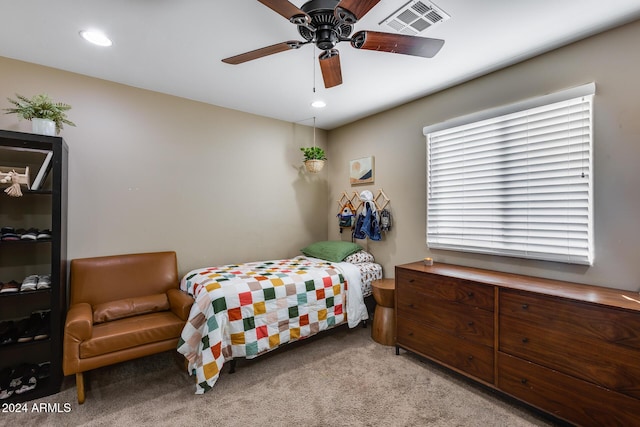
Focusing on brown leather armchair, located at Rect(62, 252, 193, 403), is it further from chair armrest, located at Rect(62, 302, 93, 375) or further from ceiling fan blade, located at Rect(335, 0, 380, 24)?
ceiling fan blade, located at Rect(335, 0, 380, 24)

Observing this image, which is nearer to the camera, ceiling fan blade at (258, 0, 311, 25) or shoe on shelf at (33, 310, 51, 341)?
ceiling fan blade at (258, 0, 311, 25)

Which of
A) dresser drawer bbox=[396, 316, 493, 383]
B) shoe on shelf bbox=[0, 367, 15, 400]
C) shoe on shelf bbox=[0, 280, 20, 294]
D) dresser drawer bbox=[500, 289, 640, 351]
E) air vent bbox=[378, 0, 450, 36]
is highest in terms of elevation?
air vent bbox=[378, 0, 450, 36]

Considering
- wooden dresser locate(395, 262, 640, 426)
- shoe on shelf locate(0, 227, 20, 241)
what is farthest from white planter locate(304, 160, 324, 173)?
shoe on shelf locate(0, 227, 20, 241)

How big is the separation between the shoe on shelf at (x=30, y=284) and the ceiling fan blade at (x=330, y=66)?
2.63 m

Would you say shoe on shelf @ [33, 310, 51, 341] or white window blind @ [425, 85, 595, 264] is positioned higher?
white window blind @ [425, 85, 595, 264]

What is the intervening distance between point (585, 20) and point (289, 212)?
3334 mm

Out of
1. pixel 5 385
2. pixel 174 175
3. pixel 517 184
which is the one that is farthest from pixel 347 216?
pixel 5 385

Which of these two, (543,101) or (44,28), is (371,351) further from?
(44,28)

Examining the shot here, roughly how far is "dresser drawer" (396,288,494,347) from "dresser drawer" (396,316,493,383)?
0.05 metres

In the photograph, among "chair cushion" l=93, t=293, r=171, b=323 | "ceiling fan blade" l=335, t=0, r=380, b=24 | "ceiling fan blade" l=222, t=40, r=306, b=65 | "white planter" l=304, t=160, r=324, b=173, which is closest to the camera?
"ceiling fan blade" l=335, t=0, r=380, b=24

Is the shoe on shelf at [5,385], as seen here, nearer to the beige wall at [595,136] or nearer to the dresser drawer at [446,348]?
the dresser drawer at [446,348]

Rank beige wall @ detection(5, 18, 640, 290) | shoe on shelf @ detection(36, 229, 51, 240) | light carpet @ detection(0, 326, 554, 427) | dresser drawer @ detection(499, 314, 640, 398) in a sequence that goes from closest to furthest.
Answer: dresser drawer @ detection(499, 314, 640, 398)
light carpet @ detection(0, 326, 554, 427)
beige wall @ detection(5, 18, 640, 290)
shoe on shelf @ detection(36, 229, 51, 240)

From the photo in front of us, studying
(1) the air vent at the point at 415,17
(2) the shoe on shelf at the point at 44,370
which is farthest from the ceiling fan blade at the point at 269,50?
(2) the shoe on shelf at the point at 44,370

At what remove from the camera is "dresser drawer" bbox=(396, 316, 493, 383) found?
217cm
